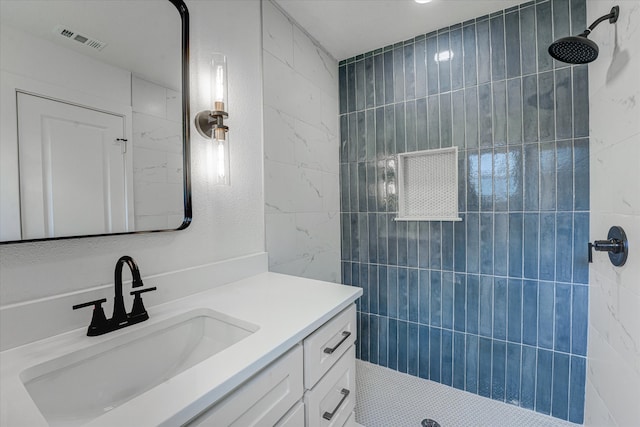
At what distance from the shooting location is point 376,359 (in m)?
2.18

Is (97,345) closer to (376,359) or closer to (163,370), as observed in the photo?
(163,370)

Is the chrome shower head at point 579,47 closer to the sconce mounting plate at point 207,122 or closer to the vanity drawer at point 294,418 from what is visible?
the sconce mounting plate at point 207,122

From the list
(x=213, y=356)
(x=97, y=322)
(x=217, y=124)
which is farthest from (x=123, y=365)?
(x=217, y=124)

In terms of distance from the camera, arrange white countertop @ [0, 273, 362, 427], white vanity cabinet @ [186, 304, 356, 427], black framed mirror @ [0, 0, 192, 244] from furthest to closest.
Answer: black framed mirror @ [0, 0, 192, 244] < white vanity cabinet @ [186, 304, 356, 427] < white countertop @ [0, 273, 362, 427]

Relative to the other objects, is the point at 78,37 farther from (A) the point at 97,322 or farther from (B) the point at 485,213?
(B) the point at 485,213

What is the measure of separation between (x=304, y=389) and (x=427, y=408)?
130 centimetres

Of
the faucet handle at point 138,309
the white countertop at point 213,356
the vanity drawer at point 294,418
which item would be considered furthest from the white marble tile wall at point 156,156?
the vanity drawer at point 294,418

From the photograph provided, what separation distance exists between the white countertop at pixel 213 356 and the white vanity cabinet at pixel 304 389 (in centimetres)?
5

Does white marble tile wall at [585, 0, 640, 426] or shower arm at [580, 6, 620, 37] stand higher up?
shower arm at [580, 6, 620, 37]

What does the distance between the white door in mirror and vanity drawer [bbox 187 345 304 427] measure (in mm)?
691

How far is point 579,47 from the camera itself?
42.4 inches

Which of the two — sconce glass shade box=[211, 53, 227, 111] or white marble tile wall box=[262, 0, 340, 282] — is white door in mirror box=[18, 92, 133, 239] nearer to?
sconce glass shade box=[211, 53, 227, 111]

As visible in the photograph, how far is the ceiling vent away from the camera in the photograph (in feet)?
2.68

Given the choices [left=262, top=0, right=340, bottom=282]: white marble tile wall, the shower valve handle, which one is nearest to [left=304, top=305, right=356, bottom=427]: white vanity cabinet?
[left=262, top=0, right=340, bottom=282]: white marble tile wall
